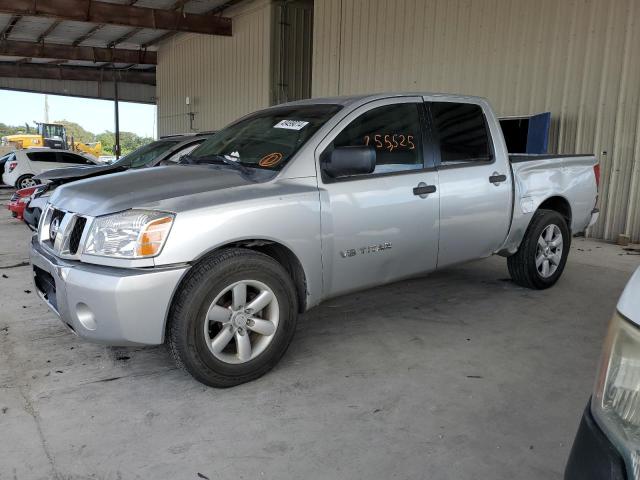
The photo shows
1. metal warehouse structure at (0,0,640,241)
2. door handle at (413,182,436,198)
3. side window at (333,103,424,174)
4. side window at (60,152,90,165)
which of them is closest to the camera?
side window at (333,103,424,174)

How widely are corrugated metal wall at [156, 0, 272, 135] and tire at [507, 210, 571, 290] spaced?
12078 millimetres

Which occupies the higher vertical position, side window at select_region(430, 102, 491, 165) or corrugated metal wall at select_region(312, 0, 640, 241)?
corrugated metal wall at select_region(312, 0, 640, 241)

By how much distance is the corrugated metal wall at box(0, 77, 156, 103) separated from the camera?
32.1 meters

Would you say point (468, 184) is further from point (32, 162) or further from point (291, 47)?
point (32, 162)

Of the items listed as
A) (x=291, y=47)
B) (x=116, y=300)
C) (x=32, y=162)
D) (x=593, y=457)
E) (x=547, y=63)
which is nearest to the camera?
(x=593, y=457)

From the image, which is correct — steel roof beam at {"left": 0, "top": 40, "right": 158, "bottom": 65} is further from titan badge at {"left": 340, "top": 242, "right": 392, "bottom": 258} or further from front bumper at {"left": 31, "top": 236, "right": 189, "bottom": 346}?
titan badge at {"left": 340, "top": 242, "right": 392, "bottom": 258}

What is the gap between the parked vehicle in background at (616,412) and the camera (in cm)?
123

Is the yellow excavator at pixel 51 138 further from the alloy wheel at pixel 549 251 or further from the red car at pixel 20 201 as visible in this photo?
the alloy wheel at pixel 549 251

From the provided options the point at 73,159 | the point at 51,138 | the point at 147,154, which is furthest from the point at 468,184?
the point at 51,138

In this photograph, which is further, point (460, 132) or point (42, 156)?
point (42, 156)

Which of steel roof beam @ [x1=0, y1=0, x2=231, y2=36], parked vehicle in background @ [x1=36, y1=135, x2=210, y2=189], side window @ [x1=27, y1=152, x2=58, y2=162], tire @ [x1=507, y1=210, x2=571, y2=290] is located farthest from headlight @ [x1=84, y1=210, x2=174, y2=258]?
side window @ [x1=27, y1=152, x2=58, y2=162]

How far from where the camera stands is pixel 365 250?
359 centimetres

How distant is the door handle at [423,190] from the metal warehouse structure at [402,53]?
5297 mm

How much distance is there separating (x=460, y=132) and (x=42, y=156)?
51.6 ft
